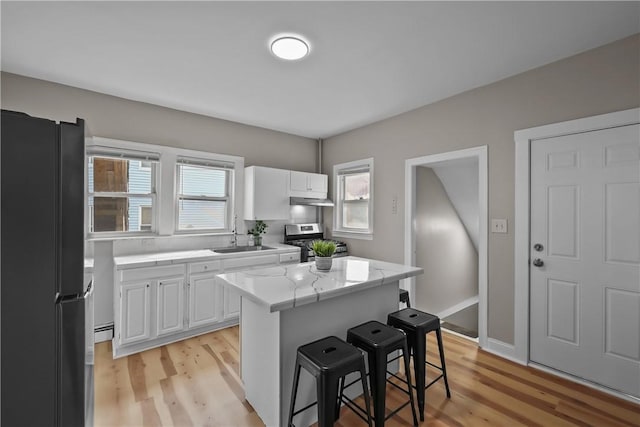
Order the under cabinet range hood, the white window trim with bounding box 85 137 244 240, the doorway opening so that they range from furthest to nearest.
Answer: the under cabinet range hood, the doorway opening, the white window trim with bounding box 85 137 244 240

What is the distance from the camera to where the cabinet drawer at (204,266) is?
3.22m

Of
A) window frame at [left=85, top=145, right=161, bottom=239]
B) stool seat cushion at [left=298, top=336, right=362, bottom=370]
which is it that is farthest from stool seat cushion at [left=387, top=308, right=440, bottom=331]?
window frame at [left=85, top=145, right=161, bottom=239]

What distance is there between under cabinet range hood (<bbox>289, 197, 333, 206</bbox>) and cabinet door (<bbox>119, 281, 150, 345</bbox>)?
2179 mm

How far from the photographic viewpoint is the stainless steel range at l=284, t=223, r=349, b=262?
167 inches

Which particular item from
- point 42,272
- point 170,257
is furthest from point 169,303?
point 42,272

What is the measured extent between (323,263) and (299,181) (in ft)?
8.03

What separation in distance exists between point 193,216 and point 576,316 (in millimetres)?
4211

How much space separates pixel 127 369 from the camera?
102 inches

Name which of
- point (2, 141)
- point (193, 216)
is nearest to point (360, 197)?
point (193, 216)

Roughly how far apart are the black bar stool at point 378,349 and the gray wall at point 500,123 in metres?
1.60

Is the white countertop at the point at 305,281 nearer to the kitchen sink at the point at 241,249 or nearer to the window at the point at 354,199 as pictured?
the kitchen sink at the point at 241,249

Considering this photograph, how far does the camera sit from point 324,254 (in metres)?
2.24

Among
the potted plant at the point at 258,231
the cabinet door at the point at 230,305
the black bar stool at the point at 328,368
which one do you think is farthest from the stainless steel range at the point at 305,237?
the black bar stool at the point at 328,368

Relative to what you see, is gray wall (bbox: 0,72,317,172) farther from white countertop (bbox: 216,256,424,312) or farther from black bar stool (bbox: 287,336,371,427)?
black bar stool (bbox: 287,336,371,427)
